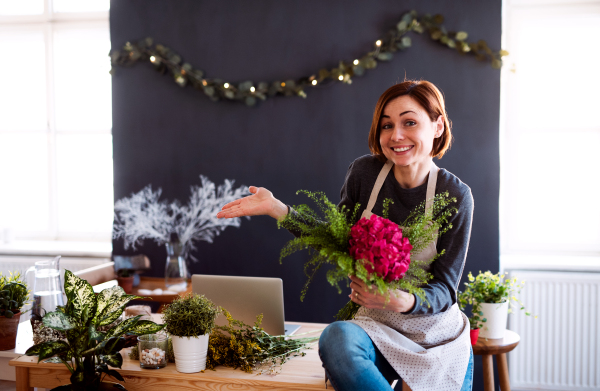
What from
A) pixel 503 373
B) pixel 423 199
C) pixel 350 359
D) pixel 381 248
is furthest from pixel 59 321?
pixel 503 373

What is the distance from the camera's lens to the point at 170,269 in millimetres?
3152

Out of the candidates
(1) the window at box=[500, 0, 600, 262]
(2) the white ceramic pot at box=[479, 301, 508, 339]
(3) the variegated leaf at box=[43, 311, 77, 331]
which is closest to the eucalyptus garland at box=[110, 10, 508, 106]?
(1) the window at box=[500, 0, 600, 262]

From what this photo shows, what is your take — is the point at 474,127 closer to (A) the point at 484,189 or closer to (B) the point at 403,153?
(A) the point at 484,189

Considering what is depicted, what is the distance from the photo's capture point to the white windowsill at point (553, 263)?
10.8 feet

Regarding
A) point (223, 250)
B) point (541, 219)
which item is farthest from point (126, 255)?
point (541, 219)

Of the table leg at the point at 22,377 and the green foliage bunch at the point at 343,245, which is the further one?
the table leg at the point at 22,377

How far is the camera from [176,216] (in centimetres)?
369

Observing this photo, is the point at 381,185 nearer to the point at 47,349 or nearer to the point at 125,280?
the point at 47,349

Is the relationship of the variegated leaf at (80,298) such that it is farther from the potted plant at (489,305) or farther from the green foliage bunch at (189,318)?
the potted plant at (489,305)

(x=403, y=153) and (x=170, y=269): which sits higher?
(x=403, y=153)

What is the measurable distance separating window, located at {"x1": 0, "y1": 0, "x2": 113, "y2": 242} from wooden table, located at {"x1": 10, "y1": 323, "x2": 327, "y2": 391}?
2573 mm

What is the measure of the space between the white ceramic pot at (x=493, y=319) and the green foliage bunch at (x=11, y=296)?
6.82 ft

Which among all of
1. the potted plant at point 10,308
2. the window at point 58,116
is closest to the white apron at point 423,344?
the potted plant at point 10,308

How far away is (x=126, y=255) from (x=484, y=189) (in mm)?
2630
